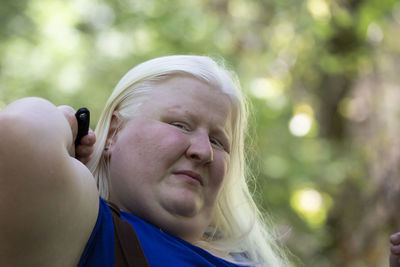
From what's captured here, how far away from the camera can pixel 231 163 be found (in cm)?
178

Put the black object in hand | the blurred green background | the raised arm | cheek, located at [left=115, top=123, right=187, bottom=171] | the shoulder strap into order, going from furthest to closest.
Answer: the blurred green background < cheek, located at [left=115, top=123, right=187, bottom=171] < the black object in hand < the shoulder strap < the raised arm

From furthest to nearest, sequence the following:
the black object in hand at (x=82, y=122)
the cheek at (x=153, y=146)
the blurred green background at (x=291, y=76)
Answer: the blurred green background at (x=291, y=76)
the cheek at (x=153, y=146)
the black object in hand at (x=82, y=122)

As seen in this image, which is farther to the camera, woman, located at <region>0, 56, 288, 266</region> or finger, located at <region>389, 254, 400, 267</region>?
finger, located at <region>389, 254, 400, 267</region>

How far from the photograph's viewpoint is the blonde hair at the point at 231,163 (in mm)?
1521

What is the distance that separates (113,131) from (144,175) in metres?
0.25

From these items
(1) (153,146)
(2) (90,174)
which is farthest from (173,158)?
(2) (90,174)

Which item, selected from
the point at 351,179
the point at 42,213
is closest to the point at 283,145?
the point at 351,179

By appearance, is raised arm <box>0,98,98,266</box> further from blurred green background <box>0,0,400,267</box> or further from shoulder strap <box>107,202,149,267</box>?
blurred green background <box>0,0,400,267</box>

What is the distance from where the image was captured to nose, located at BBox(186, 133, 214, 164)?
1385mm

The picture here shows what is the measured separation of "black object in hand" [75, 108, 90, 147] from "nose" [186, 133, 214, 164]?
0.99 feet

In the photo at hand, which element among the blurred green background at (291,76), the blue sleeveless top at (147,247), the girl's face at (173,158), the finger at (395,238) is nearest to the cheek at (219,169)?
the girl's face at (173,158)

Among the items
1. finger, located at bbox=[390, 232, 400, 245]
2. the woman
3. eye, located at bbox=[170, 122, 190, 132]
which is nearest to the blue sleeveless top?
the woman

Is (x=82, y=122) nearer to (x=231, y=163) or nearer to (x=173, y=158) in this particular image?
(x=173, y=158)

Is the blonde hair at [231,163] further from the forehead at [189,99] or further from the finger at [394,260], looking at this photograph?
the finger at [394,260]
